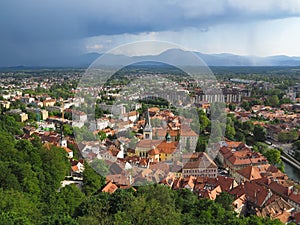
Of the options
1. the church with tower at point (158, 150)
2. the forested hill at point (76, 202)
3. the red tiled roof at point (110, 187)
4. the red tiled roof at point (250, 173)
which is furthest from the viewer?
the church with tower at point (158, 150)

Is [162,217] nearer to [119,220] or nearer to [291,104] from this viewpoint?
[119,220]

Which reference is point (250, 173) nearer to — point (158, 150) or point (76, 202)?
point (158, 150)

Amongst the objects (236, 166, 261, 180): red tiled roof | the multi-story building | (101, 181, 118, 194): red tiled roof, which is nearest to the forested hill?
(101, 181, 118, 194): red tiled roof

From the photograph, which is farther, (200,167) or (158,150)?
(158,150)

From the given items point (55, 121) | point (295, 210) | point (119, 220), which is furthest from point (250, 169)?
point (55, 121)

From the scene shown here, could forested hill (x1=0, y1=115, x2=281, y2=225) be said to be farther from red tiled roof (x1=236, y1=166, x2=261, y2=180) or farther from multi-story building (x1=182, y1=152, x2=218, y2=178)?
red tiled roof (x1=236, y1=166, x2=261, y2=180)

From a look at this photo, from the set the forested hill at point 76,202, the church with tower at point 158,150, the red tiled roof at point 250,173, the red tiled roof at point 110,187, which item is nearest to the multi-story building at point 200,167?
the church with tower at point 158,150

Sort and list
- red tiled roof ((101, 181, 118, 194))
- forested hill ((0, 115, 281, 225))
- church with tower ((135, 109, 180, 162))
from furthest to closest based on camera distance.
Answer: church with tower ((135, 109, 180, 162))
red tiled roof ((101, 181, 118, 194))
forested hill ((0, 115, 281, 225))

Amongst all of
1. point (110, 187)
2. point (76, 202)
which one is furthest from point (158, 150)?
point (76, 202)

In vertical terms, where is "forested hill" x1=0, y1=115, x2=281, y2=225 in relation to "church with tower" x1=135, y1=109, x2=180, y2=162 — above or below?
above

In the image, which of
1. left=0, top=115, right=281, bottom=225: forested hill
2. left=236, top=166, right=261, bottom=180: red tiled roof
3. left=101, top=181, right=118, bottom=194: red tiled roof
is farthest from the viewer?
left=236, top=166, right=261, bottom=180: red tiled roof

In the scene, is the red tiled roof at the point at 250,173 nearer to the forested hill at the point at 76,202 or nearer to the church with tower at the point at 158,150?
the church with tower at the point at 158,150
